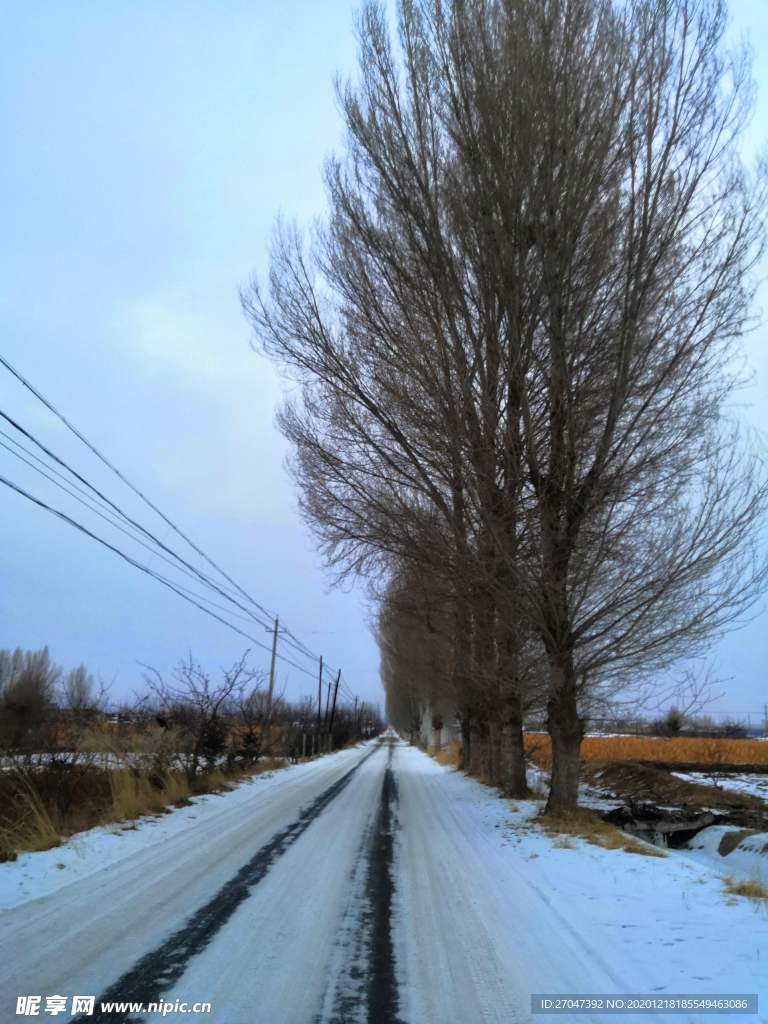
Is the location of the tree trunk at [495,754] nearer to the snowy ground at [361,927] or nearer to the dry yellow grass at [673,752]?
the snowy ground at [361,927]

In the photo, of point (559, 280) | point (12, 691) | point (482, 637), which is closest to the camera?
point (559, 280)

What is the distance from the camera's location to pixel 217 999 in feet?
11.6

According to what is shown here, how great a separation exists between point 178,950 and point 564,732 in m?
7.15

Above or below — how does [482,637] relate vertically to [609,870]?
above

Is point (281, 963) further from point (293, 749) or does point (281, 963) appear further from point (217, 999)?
point (293, 749)

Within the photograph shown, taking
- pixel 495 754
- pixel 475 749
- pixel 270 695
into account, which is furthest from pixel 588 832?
pixel 270 695

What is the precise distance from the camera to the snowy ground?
368cm

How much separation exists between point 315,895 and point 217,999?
7.56ft

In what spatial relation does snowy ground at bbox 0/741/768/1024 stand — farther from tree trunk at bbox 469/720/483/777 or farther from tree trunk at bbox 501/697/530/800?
tree trunk at bbox 469/720/483/777

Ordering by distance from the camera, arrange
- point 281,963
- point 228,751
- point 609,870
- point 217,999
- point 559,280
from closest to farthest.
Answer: point 217,999, point 281,963, point 609,870, point 559,280, point 228,751

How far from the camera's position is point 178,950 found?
13.8ft

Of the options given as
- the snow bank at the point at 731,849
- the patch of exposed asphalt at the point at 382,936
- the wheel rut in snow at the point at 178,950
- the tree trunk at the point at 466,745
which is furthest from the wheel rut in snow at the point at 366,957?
the tree trunk at the point at 466,745

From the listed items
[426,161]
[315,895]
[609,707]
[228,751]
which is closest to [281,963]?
[315,895]

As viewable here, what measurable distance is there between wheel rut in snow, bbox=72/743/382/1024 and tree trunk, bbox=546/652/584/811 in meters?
4.70
